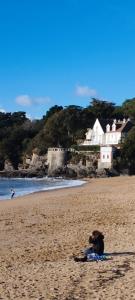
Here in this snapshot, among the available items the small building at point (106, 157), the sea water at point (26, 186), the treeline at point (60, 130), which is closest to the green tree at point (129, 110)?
the treeline at point (60, 130)

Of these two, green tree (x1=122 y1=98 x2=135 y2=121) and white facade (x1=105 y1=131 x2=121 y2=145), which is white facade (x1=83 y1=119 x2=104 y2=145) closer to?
white facade (x1=105 y1=131 x2=121 y2=145)

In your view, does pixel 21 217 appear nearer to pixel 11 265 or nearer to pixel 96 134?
pixel 11 265

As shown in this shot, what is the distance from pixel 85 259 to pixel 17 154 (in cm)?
8309

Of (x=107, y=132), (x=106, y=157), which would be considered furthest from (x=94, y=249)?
(x=107, y=132)

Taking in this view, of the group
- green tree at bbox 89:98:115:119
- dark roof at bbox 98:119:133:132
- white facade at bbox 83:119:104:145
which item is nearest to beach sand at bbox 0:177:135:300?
dark roof at bbox 98:119:133:132

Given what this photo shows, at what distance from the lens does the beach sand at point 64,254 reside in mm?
9156

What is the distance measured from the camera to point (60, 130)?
291 feet

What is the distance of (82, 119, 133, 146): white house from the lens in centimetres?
8082

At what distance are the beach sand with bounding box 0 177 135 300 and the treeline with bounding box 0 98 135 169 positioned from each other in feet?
213

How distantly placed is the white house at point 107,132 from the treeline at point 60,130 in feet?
10.0

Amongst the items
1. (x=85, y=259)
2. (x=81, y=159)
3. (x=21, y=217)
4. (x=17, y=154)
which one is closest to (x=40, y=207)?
(x=21, y=217)

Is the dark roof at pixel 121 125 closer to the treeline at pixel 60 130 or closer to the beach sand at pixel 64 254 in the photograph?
the treeline at pixel 60 130

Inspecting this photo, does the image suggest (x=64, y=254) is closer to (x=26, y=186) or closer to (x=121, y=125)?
(x=26, y=186)

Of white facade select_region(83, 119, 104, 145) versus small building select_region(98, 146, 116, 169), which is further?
white facade select_region(83, 119, 104, 145)
